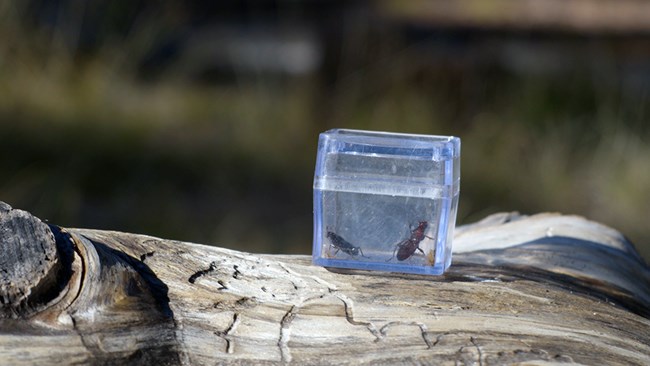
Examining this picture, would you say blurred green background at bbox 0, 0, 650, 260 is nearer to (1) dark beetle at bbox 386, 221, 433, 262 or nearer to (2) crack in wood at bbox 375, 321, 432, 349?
(1) dark beetle at bbox 386, 221, 433, 262

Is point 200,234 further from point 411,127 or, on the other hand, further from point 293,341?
point 293,341

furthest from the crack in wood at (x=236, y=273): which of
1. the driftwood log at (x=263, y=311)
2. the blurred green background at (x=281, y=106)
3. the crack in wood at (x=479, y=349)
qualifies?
the blurred green background at (x=281, y=106)

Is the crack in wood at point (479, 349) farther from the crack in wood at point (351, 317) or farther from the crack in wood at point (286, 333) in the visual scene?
the crack in wood at point (286, 333)

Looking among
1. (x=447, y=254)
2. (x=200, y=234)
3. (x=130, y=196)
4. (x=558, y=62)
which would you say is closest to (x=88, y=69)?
(x=130, y=196)

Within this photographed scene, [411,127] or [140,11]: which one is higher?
[140,11]

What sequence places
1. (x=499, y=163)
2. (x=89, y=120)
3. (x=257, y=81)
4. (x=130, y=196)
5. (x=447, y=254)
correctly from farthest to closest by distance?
1. (x=257, y=81)
2. (x=499, y=163)
3. (x=89, y=120)
4. (x=130, y=196)
5. (x=447, y=254)

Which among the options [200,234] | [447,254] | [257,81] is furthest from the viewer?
[257,81]
